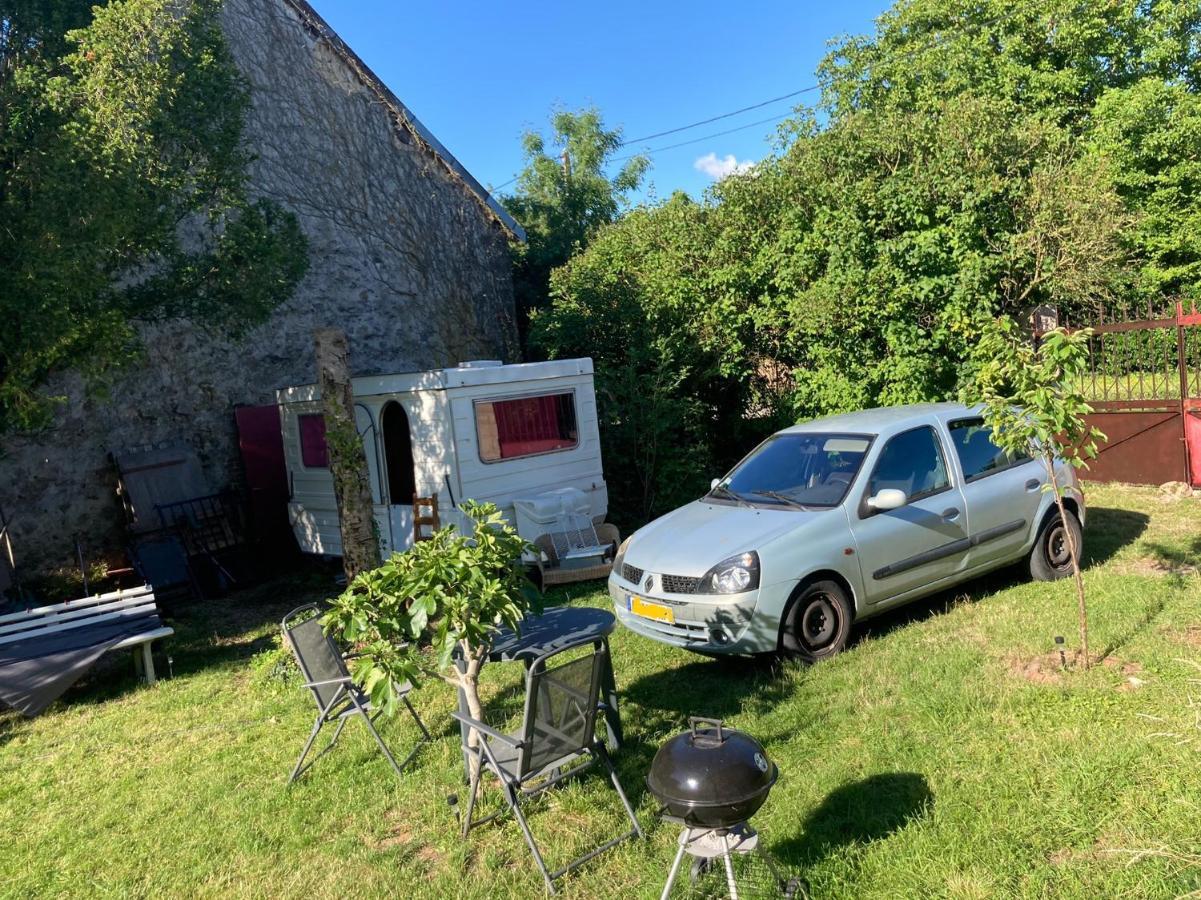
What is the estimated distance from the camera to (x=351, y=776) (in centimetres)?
479

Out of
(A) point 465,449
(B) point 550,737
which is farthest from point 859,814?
(A) point 465,449

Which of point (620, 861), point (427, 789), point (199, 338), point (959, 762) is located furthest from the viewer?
point (199, 338)

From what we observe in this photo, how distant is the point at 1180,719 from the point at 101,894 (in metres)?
5.17

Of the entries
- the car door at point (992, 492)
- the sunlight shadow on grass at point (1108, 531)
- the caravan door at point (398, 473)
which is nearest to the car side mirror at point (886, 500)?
the car door at point (992, 492)

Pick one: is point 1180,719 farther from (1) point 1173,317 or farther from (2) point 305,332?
(2) point 305,332

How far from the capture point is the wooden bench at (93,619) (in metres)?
6.86

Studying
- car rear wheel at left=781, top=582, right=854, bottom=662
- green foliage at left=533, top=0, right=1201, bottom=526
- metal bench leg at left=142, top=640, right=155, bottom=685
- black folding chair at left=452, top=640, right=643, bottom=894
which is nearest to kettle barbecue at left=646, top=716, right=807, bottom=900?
black folding chair at left=452, top=640, right=643, bottom=894

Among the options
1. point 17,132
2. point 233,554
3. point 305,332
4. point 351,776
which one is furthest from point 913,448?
point 305,332

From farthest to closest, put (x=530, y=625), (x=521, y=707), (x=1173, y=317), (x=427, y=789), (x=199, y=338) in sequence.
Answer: (x=199, y=338) → (x=1173, y=317) → (x=521, y=707) → (x=530, y=625) → (x=427, y=789)

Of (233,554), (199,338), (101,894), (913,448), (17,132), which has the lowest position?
(101,894)

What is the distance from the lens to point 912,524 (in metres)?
6.19

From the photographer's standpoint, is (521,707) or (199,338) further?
(199,338)

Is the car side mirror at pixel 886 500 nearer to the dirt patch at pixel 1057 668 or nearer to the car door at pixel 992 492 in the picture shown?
the car door at pixel 992 492

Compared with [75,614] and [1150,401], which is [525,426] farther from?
A: [1150,401]
